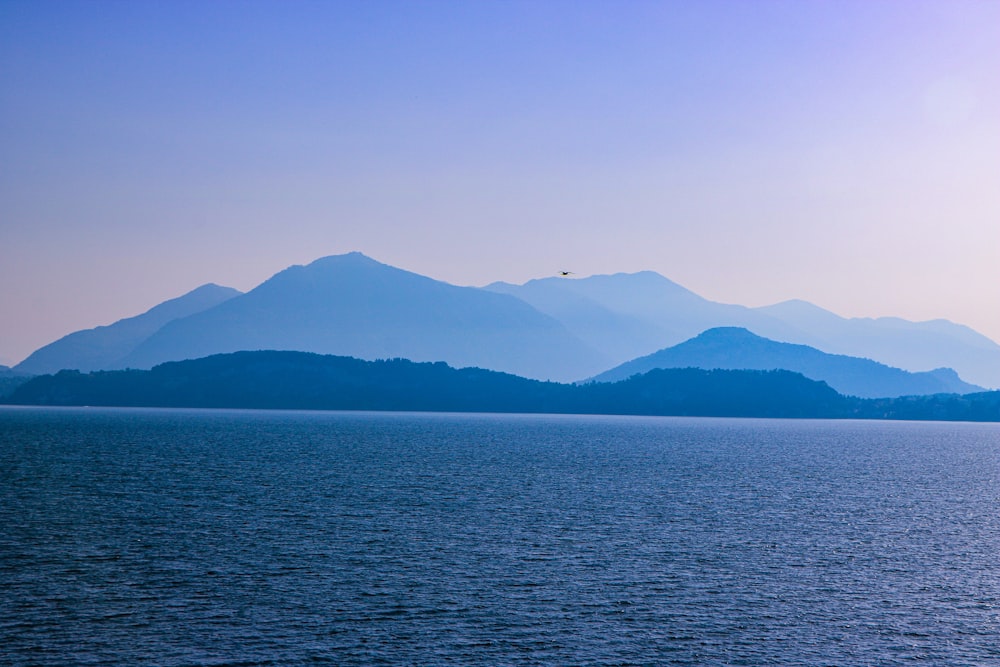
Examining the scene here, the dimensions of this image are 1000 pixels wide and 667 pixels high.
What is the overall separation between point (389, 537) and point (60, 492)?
56.5 meters

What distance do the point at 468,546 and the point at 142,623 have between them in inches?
1331

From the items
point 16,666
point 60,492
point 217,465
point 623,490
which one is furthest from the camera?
point 217,465

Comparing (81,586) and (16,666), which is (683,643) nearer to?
(16,666)

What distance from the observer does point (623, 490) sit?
138 m

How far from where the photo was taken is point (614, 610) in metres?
62.3

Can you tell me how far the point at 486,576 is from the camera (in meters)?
71.9

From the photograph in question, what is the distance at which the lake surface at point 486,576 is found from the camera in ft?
177

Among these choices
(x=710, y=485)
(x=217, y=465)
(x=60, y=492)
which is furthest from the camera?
(x=217, y=465)

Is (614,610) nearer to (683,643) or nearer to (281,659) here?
(683,643)

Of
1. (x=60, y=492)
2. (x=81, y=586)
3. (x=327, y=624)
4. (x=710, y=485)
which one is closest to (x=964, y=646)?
(x=327, y=624)

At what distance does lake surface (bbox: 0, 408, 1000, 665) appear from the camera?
177 ft

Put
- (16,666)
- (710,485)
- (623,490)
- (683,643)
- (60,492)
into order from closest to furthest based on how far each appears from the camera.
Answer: (16,666) < (683,643) < (60,492) < (623,490) < (710,485)

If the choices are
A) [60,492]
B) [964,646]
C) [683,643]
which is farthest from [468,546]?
[60,492]

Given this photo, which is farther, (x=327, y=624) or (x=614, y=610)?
(x=614, y=610)
